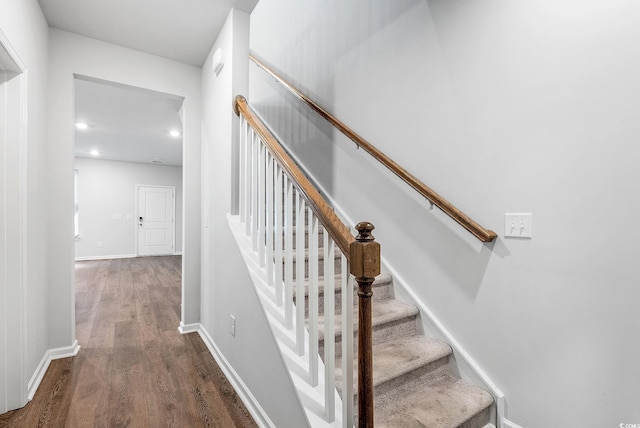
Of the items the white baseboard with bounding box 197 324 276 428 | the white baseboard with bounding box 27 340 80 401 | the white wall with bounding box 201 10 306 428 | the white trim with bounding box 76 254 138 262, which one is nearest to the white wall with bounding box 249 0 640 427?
the white wall with bounding box 201 10 306 428

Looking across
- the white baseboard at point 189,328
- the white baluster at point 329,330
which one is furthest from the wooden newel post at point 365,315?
the white baseboard at point 189,328

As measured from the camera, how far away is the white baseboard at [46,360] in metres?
1.82

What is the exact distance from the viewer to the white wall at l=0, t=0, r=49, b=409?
5.39 feet

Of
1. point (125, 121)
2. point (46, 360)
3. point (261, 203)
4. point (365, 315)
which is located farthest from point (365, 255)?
point (125, 121)

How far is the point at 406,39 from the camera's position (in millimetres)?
1995

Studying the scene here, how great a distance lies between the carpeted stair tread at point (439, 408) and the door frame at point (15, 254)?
6.57ft

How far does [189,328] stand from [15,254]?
152 cm

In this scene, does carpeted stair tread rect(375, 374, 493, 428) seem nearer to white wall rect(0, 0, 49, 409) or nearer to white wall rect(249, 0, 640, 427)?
white wall rect(249, 0, 640, 427)

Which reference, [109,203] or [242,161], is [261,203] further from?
[109,203]

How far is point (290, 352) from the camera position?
1.35 meters

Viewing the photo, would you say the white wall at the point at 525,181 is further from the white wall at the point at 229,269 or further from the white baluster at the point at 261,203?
Result: the white wall at the point at 229,269

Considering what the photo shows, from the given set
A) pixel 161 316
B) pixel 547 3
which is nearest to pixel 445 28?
pixel 547 3

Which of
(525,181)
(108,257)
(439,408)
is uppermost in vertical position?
(525,181)

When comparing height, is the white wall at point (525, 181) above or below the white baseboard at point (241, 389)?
above
